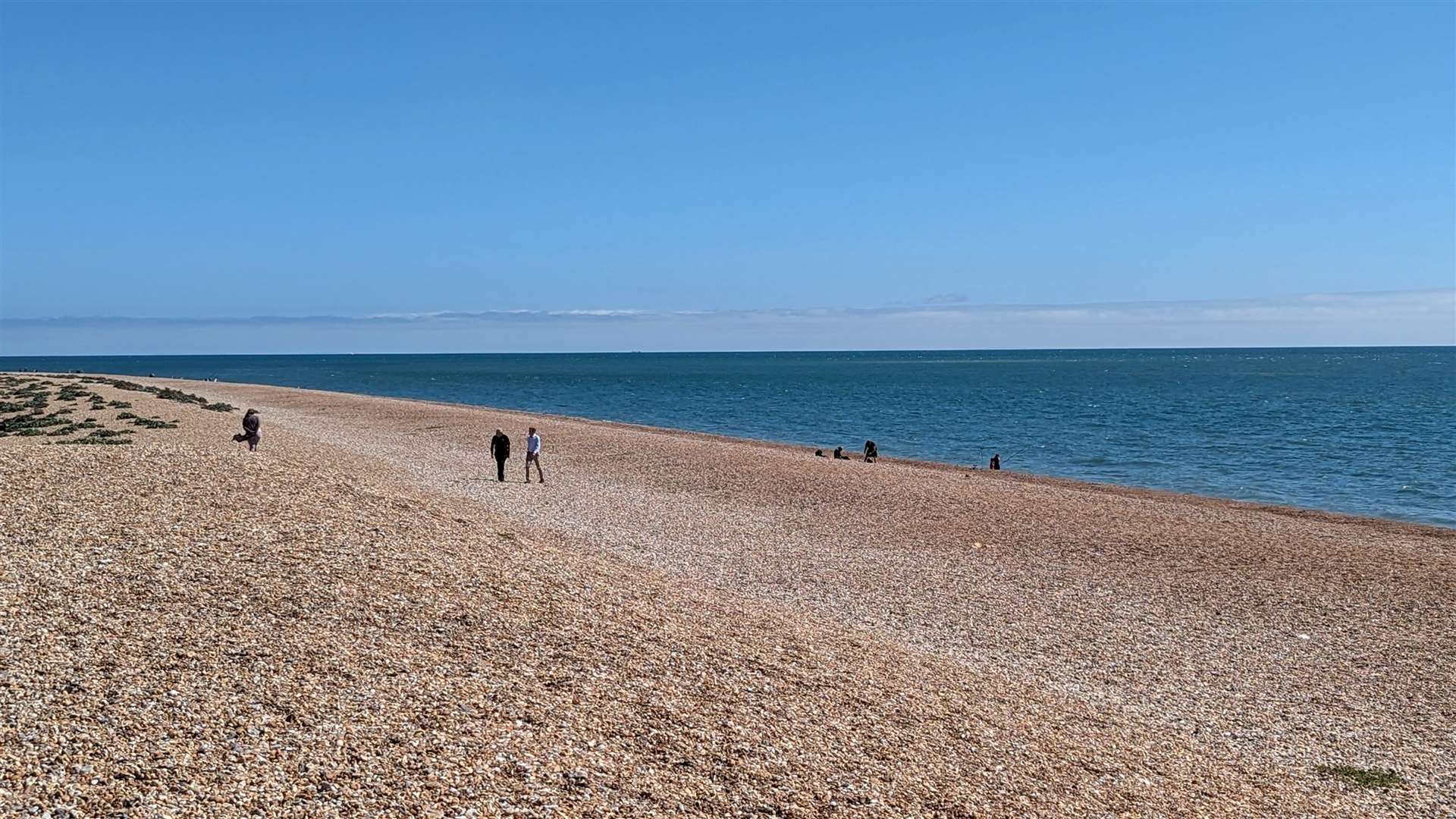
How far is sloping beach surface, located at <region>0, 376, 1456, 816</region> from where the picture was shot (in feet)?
26.1

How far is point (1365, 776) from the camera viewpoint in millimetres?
10031

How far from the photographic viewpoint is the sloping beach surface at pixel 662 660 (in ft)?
26.1

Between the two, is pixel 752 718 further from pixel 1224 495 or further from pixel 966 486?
pixel 1224 495

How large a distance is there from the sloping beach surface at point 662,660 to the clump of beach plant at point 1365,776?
7 centimetres

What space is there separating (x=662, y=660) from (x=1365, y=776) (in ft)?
22.6

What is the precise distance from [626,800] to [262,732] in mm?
2849

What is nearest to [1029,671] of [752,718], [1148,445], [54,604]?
[752,718]

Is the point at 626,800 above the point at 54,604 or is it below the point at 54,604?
below

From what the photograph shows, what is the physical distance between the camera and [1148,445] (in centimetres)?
4869

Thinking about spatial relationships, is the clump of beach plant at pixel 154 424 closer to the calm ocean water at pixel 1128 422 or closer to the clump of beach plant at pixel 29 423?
the clump of beach plant at pixel 29 423

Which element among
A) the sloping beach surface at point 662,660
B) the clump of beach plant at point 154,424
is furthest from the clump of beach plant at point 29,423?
the sloping beach surface at point 662,660

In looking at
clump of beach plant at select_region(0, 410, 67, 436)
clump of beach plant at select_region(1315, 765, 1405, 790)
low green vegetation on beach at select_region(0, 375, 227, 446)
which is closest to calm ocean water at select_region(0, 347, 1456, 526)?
clump of beach plant at select_region(1315, 765, 1405, 790)

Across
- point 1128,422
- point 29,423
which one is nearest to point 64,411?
point 29,423

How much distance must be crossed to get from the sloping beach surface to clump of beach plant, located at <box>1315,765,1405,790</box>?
0.24 ft
